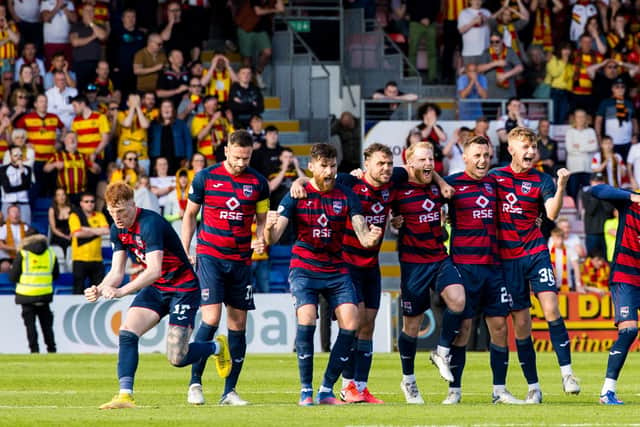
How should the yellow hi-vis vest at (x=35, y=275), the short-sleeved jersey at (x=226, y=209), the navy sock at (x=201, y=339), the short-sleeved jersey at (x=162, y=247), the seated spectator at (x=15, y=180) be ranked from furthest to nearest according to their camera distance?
the seated spectator at (x=15, y=180), the yellow hi-vis vest at (x=35, y=275), the short-sleeved jersey at (x=226, y=209), the navy sock at (x=201, y=339), the short-sleeved jersey at (x=162, y=247)

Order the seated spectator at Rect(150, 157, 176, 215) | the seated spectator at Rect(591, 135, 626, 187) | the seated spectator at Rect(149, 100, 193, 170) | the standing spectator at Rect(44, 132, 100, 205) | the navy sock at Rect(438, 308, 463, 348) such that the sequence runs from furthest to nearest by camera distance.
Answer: the seated spectator at Rect(591, 135, 626, 187) → the seated spectator at Rect(149, 100, 193, 170) → the standing spectator at Rect(44, 132, 100, 205) → the seated spectator at Rect(150, 157, 176, 215) → the navy sock at Rect(438, 308, 463, 348)

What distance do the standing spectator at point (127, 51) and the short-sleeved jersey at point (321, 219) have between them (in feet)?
46.9

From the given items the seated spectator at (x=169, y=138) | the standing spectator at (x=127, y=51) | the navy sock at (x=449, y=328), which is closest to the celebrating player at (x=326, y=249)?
the navy sock at (x=449, y=328)

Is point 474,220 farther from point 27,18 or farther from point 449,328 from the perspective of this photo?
point 27,18

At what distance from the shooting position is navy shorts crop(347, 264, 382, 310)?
1355 cm

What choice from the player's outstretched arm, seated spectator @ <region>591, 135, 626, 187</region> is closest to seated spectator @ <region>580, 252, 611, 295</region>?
seated spectator @ <region>591, 135, 626, 187</region>

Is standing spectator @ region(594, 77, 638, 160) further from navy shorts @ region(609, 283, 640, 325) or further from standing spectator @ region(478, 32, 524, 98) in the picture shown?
navy shorts @ region(609, 283, 640, 325)

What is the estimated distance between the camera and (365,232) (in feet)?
41.7

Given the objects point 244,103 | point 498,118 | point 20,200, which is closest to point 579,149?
point 498,118

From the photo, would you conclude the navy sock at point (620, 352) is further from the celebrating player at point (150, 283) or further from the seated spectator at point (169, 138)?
the seated spectator at point (169, 138)

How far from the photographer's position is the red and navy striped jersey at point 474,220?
13.5 metres

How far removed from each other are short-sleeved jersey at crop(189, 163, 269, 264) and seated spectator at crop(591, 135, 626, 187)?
14.8 m

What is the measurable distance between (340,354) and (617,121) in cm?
1638

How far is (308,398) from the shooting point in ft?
41.6
